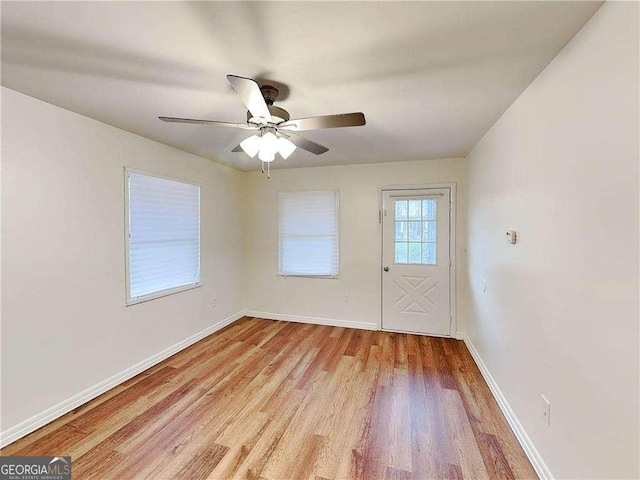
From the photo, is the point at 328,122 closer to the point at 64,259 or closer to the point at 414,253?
the point at 64,259

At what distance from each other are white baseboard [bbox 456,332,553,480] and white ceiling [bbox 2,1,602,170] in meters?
2.19

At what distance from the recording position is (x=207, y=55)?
149 centimetres

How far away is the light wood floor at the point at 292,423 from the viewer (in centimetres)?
169

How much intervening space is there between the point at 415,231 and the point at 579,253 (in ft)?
8.38

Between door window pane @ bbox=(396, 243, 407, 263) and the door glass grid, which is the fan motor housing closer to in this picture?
the door glass grid

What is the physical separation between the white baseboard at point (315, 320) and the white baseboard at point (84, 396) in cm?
107

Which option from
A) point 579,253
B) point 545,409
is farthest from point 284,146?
point 545,409

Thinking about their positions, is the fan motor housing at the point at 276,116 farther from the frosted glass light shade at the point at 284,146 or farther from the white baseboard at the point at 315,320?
the white baseboard at the point at 315,320

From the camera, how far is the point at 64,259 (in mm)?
2180

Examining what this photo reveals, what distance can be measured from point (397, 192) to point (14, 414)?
407cm

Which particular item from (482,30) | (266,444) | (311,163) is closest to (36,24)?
(482,30)

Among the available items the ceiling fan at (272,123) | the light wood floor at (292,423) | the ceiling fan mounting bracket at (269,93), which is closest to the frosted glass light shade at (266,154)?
the ceiling fan at (272,123)

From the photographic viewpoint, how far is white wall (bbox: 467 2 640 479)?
1.04 meters

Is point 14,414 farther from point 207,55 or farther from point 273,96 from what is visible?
point 273,96
